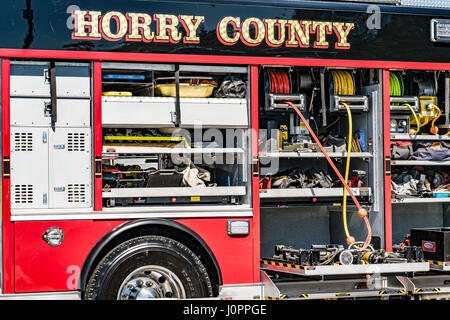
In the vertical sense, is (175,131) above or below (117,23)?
below

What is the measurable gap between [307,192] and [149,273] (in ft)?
6.27

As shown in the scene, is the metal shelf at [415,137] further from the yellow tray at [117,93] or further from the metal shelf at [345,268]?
the yellow tray at [117,93]

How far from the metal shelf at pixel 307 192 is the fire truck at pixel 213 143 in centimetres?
2

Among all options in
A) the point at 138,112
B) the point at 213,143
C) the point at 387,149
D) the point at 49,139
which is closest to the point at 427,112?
the point at 387,149

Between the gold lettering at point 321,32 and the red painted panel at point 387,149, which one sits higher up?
the gold lettering at point 321,32

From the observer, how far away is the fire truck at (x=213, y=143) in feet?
19.7

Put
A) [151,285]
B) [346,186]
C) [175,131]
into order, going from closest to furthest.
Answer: [151,285], [175,131], [346,186]

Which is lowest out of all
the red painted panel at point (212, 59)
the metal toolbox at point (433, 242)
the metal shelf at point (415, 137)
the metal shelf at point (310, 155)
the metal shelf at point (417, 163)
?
the metal toolbox at point (433, 242)

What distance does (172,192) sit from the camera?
6426 millimetres

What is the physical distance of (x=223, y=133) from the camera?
267 inches

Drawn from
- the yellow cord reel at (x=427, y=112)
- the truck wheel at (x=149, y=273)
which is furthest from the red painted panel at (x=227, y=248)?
the yellow cord reel at (x=427, y=112)

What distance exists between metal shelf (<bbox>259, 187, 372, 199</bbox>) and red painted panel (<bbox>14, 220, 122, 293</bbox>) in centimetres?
178

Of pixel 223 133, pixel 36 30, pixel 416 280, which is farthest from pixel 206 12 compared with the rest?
pixel 416 280

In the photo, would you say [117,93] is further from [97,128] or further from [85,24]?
[85,24]
